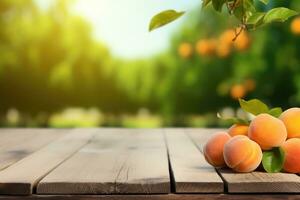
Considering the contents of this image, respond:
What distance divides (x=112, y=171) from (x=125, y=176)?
10cm

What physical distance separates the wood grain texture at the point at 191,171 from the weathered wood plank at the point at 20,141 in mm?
494

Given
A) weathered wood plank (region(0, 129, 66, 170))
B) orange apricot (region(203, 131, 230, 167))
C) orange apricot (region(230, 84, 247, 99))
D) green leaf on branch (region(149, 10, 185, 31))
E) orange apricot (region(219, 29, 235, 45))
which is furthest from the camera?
orange apricot (region(230, 84, 247, 99))

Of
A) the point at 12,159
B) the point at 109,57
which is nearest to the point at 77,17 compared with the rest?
the point at 109,57

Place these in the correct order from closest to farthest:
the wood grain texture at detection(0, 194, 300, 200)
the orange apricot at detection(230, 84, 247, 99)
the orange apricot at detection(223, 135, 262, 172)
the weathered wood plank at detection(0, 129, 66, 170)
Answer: the wood grain texture at detection(0, 194, 300, 200), the orange apricot at detection(223, 135, 262, 172), the weathered wood plank at detection(0, 129, 66, 170), the orange apricot at detection(230, 84, 247, 99)

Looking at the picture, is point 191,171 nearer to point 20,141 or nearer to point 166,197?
point 166,197

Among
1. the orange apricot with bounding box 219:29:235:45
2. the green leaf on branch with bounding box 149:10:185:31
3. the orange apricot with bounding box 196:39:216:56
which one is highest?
the orange apricot with bounding box 219:29:235:45

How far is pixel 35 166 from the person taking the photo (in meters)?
1.95

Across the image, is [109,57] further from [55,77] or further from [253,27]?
[253,27]

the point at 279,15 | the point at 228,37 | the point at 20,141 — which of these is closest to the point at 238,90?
the point at 228,37

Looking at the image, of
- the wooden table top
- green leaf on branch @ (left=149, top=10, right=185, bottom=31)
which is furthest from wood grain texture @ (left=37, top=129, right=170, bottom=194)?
green leaf on branch @ (left=149, top=10, right=185, bottom=31)

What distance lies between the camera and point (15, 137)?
306cm

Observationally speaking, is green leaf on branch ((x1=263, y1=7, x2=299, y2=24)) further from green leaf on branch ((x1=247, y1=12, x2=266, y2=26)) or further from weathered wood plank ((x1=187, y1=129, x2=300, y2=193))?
weathered wood plank ((x1=187, y1=129, x2=300, y2=193))

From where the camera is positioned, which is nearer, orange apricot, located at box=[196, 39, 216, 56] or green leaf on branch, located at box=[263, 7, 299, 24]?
green leaf on branch, located at box=[263, 7, 299, 24]

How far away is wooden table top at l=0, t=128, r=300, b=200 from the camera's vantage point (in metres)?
1.61
